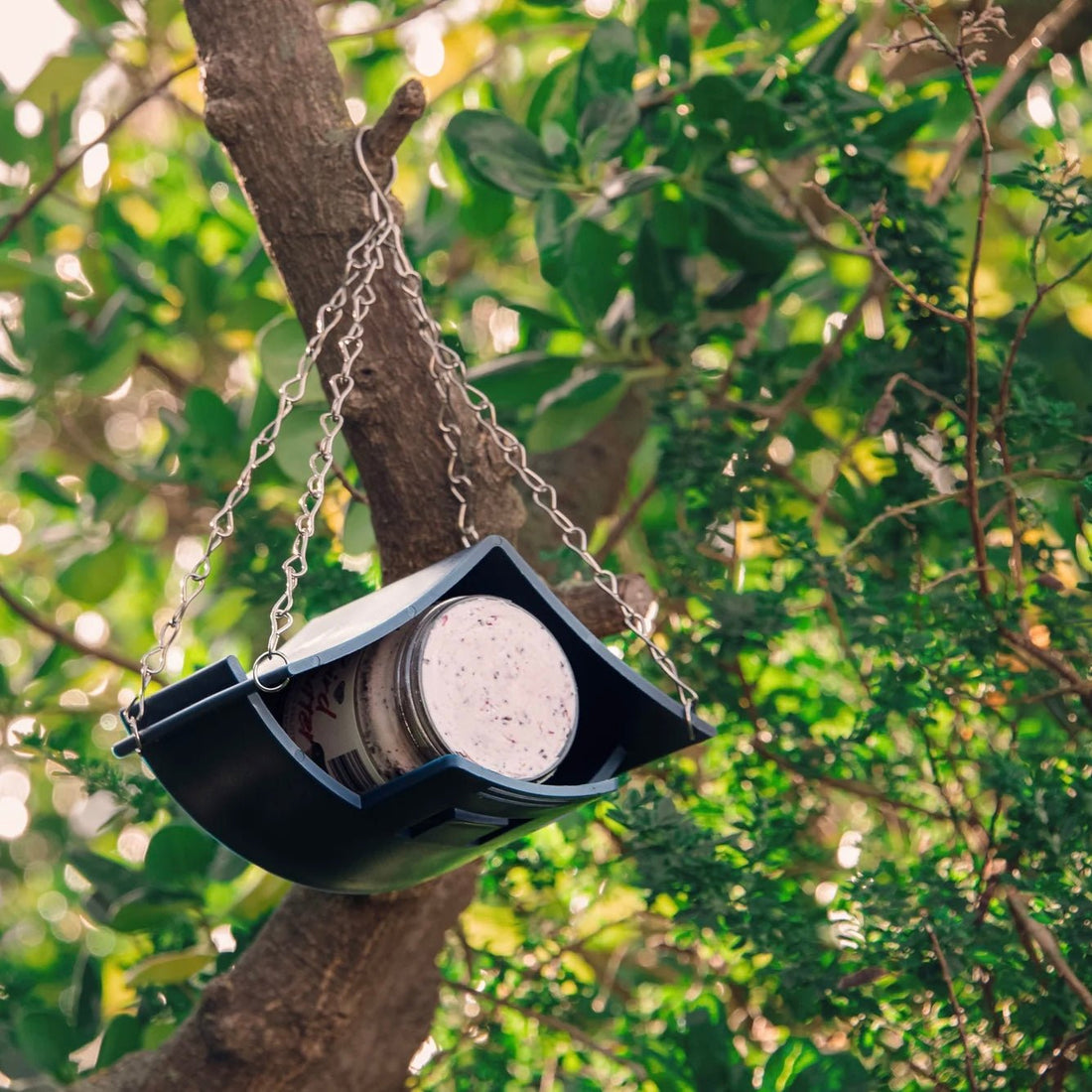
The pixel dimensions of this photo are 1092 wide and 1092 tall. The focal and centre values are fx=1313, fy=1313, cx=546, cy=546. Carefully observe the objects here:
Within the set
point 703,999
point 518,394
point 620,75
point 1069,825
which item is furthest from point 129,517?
point 1069,825

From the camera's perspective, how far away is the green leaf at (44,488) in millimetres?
1394

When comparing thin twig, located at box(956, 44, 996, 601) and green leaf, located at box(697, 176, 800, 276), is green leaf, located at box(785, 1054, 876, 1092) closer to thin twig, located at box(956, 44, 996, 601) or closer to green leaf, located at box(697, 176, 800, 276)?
thin twig, located at box(956, 44, 996, 601)

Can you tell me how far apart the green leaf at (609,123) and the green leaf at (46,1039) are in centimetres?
91

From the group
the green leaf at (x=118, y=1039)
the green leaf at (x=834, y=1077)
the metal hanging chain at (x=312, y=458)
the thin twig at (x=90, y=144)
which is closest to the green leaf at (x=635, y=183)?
the metal hanging chain at (x=312, y=458)

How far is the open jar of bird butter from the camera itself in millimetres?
701

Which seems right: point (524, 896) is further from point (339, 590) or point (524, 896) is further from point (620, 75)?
point (620, 75)

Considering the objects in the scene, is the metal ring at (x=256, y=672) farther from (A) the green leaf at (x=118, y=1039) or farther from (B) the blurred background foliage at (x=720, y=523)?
(A) the green leaf at (x=118, y=1039)

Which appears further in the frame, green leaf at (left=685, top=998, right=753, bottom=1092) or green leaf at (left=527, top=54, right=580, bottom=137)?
green leaf at (left=527, top=54, right=580, bottom=137)

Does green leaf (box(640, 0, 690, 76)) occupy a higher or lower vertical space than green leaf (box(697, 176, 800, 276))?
higher

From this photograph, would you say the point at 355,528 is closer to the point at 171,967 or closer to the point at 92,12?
the point at 171,967

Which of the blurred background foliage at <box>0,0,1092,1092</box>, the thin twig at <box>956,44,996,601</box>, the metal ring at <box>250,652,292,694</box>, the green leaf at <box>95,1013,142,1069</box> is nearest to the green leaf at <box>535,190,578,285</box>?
the blurred background foliage at <box>0,0,1092,1092</box>

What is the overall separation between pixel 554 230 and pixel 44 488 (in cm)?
67

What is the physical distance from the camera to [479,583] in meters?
0.83

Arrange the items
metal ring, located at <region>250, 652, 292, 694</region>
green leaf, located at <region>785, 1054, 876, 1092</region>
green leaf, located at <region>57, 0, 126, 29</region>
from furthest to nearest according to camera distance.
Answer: green leaf, located at <region>57, 0, 126, 29</region> < green leaf, located at <region>785, 1054, 876, 1092</region> < metal ring, located at <region>250, 652, 292, 694</region>
